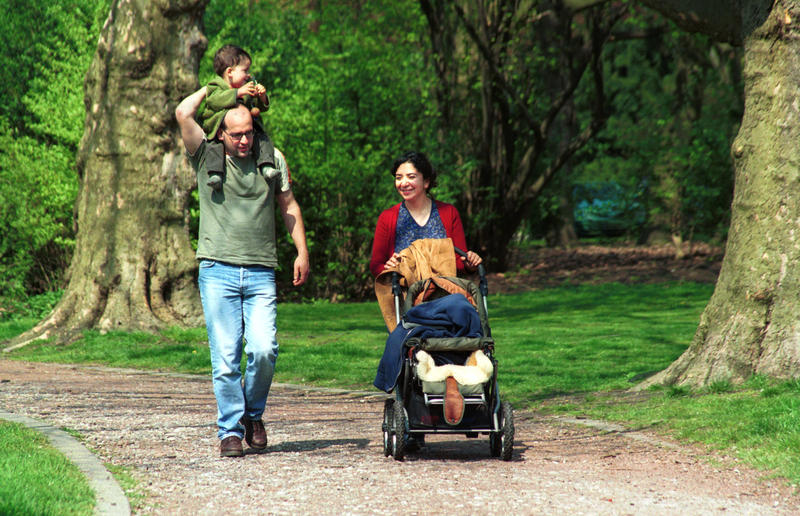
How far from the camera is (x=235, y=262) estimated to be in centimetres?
591

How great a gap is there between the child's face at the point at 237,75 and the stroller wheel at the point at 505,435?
96.5 inches

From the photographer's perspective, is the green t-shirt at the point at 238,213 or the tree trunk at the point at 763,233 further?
the tree trunk at the point at 763,233

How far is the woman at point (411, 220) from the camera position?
21.0 feet

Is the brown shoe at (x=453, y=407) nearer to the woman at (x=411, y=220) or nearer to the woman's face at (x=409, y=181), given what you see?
the woman at (x=411, y=220)

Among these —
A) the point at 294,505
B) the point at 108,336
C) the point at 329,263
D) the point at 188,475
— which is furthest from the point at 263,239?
the point at 329,263

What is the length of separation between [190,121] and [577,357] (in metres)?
6.67

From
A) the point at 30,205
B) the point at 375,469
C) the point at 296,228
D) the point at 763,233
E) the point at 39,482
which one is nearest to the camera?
the point at 39,482

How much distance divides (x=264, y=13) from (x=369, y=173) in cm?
1061

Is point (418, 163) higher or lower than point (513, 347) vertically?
higher

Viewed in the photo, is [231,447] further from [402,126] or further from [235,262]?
[402,126]

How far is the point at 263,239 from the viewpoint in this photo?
19.7 feet

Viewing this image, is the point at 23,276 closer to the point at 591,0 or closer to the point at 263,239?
the point at 591,0

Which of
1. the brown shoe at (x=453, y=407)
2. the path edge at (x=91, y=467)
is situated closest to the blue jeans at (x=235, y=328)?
the path edge at (x=91, y=467)

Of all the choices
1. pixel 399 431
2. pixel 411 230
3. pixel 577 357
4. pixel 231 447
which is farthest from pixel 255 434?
pixel 577 357
